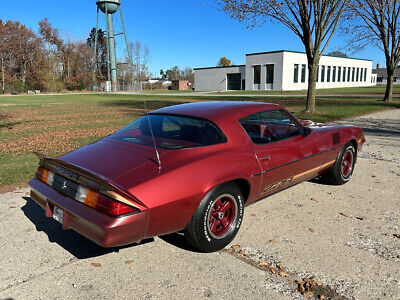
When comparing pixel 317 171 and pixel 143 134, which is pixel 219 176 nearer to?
pixel 143 134

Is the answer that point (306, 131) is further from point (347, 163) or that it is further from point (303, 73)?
point (303, 73)

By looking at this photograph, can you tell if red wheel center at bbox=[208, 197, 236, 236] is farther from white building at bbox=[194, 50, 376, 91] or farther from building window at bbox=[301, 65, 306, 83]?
building window at bbox=[301, 65, 306, 83]

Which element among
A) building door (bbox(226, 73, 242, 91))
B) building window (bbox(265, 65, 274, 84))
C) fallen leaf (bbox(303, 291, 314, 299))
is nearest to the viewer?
fallen leaf (bbox(303, 291, 314, 299))

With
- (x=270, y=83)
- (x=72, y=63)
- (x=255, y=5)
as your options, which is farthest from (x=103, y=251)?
(x=72, y=63)

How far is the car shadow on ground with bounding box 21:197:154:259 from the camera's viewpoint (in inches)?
124

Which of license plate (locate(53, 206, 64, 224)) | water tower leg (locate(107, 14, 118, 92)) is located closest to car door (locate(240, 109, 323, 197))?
license plate (locate(53, 206, 64, 224))

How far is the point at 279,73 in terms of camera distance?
4991 cm

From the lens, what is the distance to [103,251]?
3178 mm

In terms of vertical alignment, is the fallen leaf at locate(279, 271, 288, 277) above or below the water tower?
below

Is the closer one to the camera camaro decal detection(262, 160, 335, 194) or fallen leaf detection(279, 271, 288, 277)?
fallen leaf detection(279, 271, 288, 277)

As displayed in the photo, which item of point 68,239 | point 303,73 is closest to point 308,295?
point 68,239

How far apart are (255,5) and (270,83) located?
39.3 meters

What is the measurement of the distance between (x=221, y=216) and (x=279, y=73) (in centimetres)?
4980

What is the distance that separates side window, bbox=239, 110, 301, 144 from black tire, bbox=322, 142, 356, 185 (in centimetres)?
110
